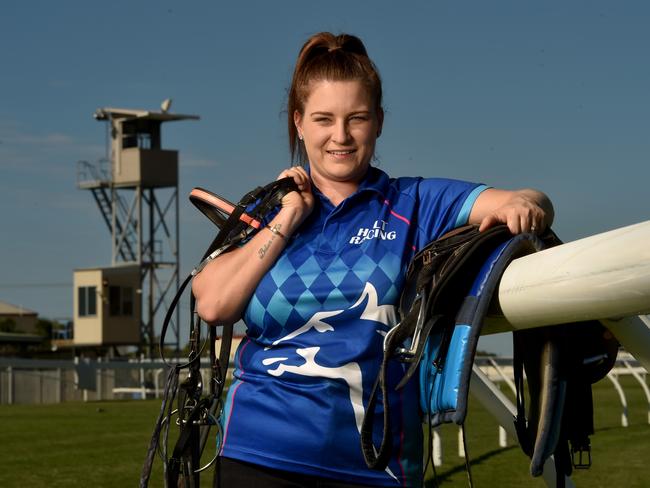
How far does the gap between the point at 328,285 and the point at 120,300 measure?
56.5 meters

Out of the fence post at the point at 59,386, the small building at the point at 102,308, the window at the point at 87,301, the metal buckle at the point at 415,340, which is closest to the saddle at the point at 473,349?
the metal buckle at the point at 415,340

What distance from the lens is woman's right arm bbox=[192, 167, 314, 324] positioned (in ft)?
8.94

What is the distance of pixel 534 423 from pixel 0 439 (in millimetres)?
11273

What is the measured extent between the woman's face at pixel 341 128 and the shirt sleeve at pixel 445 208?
19cm

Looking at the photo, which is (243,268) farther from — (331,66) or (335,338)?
(331,66)

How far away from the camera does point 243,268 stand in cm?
273

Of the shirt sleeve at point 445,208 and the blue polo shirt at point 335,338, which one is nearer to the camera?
the blue polo shirt at point 335,338

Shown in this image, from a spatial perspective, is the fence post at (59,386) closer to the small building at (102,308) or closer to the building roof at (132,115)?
the small building at (102,308)

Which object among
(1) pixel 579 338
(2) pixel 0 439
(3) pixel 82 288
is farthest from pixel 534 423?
(3) pixel 82 288

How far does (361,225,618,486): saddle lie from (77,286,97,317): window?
54.7m

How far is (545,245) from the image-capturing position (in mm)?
2357

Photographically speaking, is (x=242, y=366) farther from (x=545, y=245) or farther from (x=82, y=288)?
(x=82, y=288)

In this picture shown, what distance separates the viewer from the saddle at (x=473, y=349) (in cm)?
227

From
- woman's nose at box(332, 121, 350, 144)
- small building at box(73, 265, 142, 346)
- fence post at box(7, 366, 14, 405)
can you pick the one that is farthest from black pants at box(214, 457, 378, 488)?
small building at box(73, 265, 142, 346)
